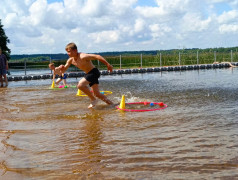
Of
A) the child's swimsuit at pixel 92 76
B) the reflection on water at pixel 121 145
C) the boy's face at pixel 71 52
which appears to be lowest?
the reflection on water at pixel 121 145

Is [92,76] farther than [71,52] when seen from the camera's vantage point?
Yes

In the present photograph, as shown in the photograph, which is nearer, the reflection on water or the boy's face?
the reflection on water

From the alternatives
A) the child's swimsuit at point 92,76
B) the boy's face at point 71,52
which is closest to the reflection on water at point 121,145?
the child's swimsuit at point 92,76

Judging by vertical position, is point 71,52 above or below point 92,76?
above

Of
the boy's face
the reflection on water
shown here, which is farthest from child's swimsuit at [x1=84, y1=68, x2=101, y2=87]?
the reflection on water

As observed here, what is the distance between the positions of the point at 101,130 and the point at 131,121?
3.11ft

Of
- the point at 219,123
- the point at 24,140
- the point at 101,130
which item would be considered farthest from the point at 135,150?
the point at 219,123

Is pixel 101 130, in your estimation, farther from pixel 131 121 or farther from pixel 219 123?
pixel 219 123

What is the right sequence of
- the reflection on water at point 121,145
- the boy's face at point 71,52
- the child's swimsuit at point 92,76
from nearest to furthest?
the reflection on water at point 121,145 → the boy's face at point 71,52 → the child's swimsuit at point 92,76

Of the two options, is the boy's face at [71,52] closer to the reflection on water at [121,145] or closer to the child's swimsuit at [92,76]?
the child's swimsuit at [92,76]

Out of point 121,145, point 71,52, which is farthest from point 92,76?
point 121,145

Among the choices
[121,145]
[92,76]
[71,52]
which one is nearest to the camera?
[121,145]

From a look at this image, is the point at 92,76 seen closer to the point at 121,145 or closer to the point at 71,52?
the point at 71,52

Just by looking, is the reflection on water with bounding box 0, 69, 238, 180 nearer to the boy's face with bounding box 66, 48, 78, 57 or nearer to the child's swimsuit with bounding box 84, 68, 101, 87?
the child's swimsuit with bounding box 84, 68, 101, 87
